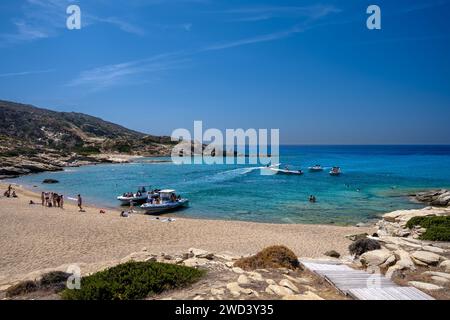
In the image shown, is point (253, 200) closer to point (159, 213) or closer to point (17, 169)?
point (159, 213)

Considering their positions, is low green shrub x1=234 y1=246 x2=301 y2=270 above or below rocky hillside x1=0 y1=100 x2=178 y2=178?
below

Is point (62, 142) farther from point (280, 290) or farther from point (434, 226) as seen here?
point (280, 290)

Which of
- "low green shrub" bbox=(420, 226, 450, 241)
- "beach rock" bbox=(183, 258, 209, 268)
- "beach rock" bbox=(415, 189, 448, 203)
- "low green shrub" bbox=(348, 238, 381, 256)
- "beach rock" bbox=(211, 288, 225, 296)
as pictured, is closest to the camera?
"beach rock" bbox=(211, 288, 225, 296)

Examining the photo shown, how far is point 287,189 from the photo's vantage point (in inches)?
1994

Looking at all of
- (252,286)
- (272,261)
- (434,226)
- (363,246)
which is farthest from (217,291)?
(434,226)

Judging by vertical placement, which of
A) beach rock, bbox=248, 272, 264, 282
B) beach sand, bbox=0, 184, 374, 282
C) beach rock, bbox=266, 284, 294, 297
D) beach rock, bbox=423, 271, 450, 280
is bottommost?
beach sand, bbox=0, 184, 374, 282

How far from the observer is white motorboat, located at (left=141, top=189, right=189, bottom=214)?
34.2 metres

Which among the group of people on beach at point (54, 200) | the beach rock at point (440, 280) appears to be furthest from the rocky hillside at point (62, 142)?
the beach rock at point (440, 280)

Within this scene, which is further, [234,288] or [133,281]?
[133,281]

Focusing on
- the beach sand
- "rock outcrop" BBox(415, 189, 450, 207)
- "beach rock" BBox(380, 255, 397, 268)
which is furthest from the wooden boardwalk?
"rock outcrop" BBox(415, 189, 450, 207)

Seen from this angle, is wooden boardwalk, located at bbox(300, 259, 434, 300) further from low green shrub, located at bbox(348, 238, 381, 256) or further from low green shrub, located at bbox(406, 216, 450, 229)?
low green shrub, located at bbox(406, 216, 450, 229)

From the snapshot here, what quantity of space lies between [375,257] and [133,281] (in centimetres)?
830

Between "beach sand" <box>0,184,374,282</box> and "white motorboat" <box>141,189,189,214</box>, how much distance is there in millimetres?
6557

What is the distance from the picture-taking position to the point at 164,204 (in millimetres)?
34531
